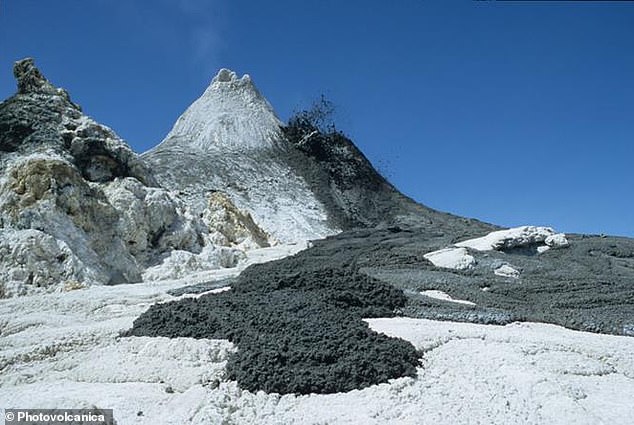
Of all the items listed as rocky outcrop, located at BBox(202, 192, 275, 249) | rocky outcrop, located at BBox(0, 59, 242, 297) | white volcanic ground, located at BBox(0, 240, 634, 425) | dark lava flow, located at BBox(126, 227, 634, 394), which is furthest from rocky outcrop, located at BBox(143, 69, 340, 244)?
white volcanic ground, located at BBox(0, 240, 634, 425)

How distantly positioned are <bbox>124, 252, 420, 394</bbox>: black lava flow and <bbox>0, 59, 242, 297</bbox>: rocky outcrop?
7542mm

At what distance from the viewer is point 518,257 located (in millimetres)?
22594

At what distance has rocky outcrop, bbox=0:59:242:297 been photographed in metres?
18.4

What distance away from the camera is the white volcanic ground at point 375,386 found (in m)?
7.91

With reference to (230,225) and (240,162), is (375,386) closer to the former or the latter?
(230,225)

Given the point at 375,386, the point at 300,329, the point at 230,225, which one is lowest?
the point at 375,386

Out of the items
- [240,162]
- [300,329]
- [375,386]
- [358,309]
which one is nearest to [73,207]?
[358,309]

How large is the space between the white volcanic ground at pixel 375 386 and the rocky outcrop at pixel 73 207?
6.77 meters

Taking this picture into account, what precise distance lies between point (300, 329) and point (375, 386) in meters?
1.97

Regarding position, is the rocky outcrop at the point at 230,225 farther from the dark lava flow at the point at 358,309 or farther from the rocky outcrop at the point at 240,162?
the dark lava flow at the point at 358,309

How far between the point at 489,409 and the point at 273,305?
4944mm

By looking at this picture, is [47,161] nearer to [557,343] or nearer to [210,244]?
[210,244]

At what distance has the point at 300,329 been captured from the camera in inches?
400

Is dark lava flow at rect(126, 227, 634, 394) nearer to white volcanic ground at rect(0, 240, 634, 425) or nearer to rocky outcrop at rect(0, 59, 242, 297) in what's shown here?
white volcanic ground at rect(0, 240, 634, 425)
